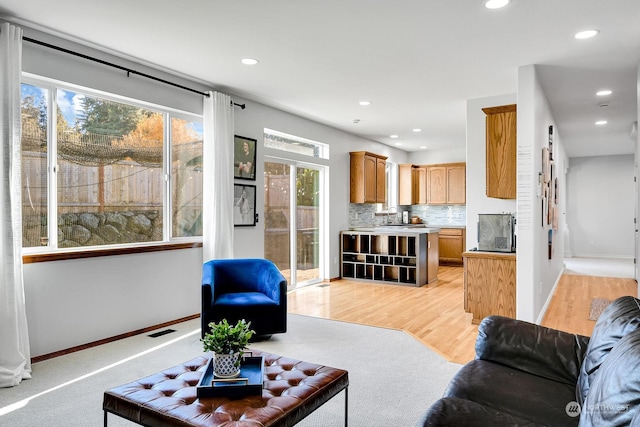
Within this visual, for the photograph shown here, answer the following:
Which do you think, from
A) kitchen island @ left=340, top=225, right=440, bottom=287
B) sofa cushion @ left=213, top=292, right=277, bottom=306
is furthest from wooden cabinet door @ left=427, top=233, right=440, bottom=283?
sofa cushion @ left=213, top=292, right=277, bottom=306

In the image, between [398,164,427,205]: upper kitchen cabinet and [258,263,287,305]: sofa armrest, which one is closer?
[258,263,287,305]: sofa armrest

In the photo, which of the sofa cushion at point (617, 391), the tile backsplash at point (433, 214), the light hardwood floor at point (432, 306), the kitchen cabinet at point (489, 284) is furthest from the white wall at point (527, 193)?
the tile backsplash at point (433, 214)

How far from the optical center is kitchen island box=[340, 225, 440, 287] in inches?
274

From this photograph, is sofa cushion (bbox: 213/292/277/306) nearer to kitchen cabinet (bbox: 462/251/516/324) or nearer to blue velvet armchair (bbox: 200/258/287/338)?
blue velvet armchair (bbox: 200/258/287/338)

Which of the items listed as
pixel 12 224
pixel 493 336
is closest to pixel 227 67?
pixel 12 224

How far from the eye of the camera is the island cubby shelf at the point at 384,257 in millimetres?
6938

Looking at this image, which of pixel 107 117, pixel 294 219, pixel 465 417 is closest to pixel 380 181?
pixel 294 219

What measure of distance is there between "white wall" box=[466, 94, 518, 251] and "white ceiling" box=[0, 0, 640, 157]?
0.20 meters

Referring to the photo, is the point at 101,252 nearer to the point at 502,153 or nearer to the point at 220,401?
the point at 220,401

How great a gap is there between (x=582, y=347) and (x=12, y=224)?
12.3 ft

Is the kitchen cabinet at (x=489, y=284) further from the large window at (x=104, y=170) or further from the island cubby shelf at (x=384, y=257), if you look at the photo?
the large window at (x=104, y=170)

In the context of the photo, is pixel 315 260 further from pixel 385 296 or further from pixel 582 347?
pixel 582 347

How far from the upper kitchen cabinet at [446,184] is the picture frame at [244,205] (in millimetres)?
5571

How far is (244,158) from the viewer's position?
5.41m
